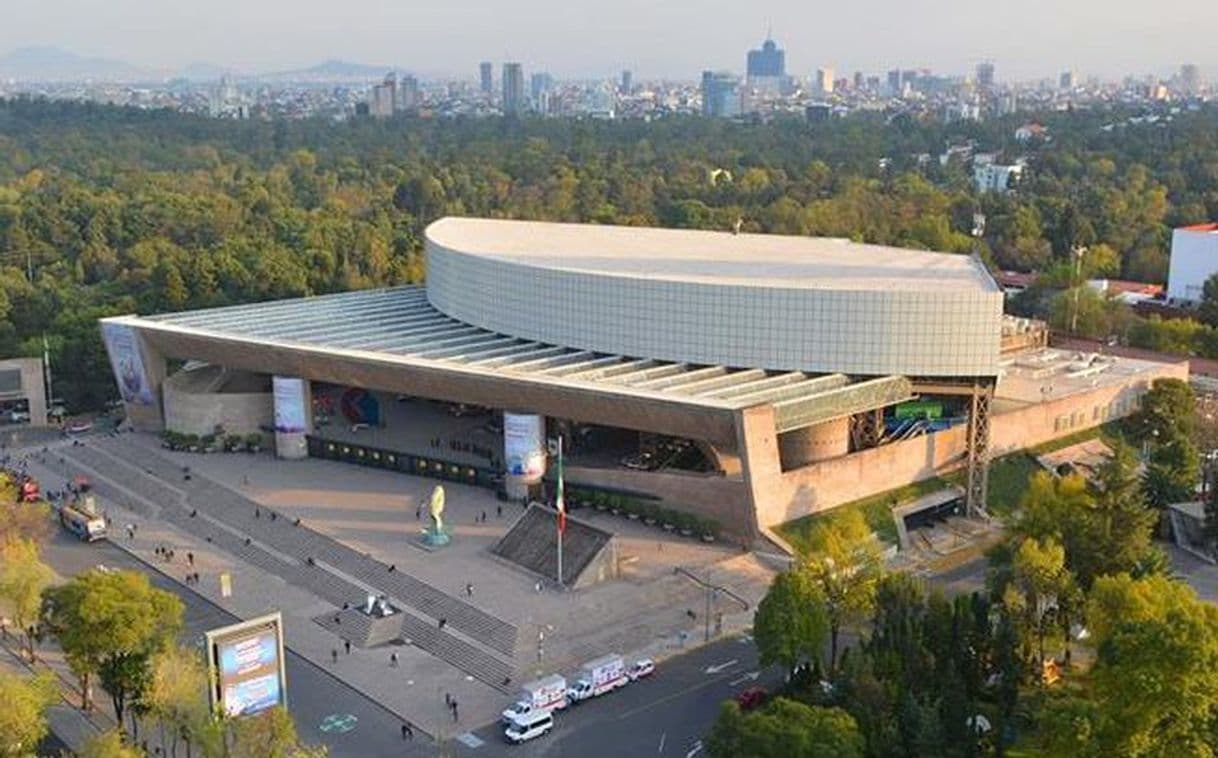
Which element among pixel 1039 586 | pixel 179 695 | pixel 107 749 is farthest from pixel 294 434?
pixel 1039 586

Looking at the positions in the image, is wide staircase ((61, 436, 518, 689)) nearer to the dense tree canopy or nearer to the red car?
the red car

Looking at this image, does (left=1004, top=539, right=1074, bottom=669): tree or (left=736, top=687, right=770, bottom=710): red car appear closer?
(left=736, top=687, right=770, bottom=710): red car

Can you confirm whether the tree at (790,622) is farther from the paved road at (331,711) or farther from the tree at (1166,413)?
the tree at (1166,413)

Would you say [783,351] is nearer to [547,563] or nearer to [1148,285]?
[547,563]

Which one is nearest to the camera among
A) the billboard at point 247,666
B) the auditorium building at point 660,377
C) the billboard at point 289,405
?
the billboard at point 247,666

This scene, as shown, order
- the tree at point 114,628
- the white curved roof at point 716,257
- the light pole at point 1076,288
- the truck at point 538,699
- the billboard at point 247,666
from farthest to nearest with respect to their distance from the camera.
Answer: the light pole at point 1076,288, the white curved roof at point 716,257, the truck at point 538,699, the tree at point 114,628, the billboard at point 247,666

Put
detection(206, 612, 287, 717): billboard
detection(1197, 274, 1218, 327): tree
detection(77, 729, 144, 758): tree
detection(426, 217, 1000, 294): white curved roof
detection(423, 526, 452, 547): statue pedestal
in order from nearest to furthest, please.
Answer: detection(77, 729, 144, 758): tree → detection(206, 612, 287, 717): billboard → detection(423, 526, 452, 547): statue pedestal → detection(426, 217, 1000, 294): white curved roof → detection(1197, 274, 1218, 327): tree

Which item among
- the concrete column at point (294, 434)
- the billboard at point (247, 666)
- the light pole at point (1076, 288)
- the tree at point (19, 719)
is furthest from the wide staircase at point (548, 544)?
the light pole at point (1076, 288)

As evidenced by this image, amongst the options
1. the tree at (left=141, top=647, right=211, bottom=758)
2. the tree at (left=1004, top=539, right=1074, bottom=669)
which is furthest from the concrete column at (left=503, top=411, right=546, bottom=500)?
the tree at (left=1004, top=539, right=1074, bottom=669)

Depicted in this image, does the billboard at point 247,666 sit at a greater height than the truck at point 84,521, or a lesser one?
greater
